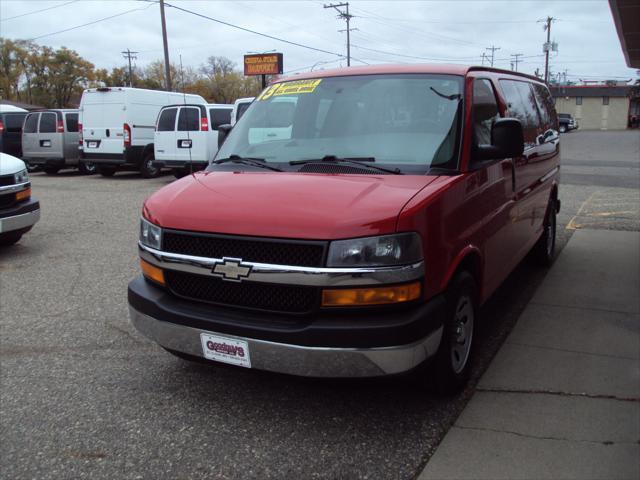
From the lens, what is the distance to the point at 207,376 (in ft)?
12.6

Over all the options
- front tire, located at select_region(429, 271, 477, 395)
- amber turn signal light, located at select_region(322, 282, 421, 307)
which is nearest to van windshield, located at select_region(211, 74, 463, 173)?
front tire, located at select_region(429, 271, 477, 395)

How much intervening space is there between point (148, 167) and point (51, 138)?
11.6 ft

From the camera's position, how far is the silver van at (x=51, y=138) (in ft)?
58.4

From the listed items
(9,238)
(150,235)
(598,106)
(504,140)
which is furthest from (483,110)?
(598,106)

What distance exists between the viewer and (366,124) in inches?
148

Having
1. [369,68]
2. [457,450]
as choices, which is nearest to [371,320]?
[457,450]

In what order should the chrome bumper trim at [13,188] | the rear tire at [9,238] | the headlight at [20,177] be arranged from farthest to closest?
1. the rear tire at [9,238]
2. the headlight at [20,177]
3. the chrome bumper trim at [13,188]

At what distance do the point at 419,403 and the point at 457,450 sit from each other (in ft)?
1.72

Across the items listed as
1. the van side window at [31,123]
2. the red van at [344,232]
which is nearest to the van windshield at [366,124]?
the red van at [344,232]

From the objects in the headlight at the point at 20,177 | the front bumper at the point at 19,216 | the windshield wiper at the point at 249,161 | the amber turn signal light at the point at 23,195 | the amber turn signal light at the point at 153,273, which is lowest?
the front bumper at the point at 19,216

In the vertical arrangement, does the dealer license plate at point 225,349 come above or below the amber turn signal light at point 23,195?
below

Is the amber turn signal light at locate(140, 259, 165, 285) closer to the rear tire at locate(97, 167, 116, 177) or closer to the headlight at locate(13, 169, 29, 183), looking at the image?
the headlight at locate(13, 169, 29, 183)

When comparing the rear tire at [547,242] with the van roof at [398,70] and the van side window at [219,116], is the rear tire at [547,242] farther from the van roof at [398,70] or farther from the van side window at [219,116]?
the van side window at [219,116]

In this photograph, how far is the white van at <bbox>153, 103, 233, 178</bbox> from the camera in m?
14.8
